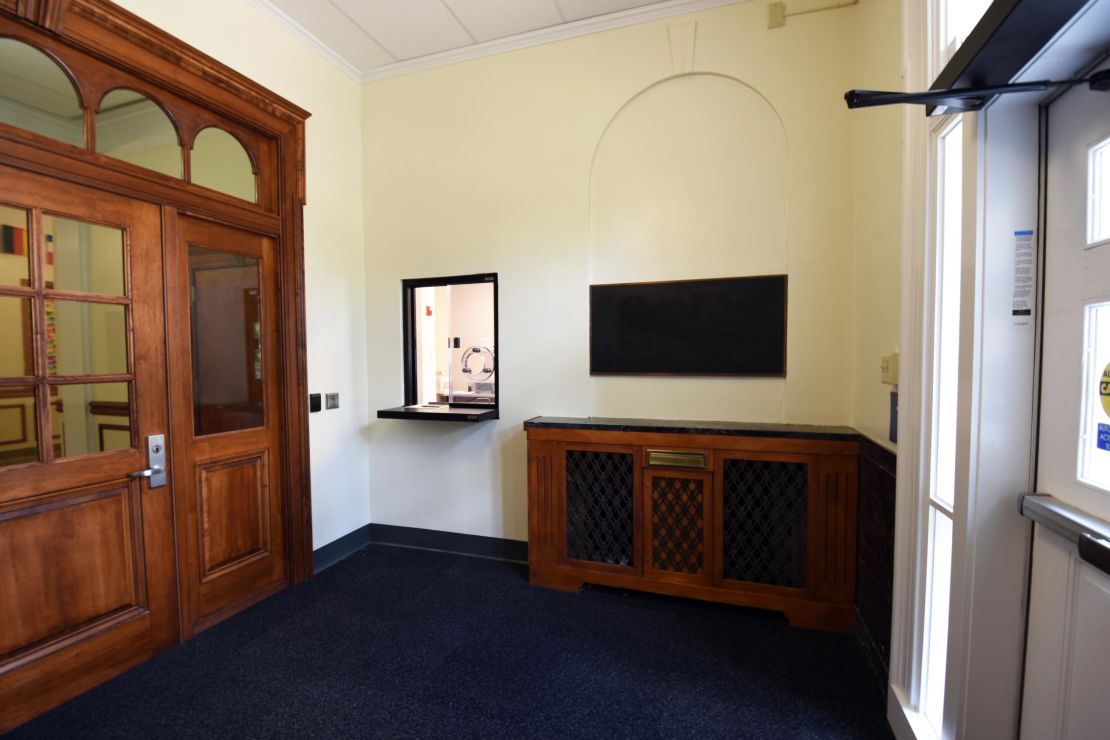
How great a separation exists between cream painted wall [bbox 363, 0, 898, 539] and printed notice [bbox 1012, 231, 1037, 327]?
93cm

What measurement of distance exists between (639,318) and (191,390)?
254 centimetres

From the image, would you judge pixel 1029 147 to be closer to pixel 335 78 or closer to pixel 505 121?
pixel 505 121

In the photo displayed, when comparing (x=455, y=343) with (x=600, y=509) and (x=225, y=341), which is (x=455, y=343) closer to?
(x=225, y=341)

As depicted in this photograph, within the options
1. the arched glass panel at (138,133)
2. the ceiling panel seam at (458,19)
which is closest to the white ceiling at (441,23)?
the ceiling panel seam at (458,19)

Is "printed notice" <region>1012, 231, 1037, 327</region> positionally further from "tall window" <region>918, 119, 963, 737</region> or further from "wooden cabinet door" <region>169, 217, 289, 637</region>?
"wooden cabinet door" <region>169, 217, 289, 637</region>

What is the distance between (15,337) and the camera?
1.81m

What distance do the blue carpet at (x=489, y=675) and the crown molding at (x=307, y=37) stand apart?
11.6 feet

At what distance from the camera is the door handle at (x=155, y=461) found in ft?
7.16

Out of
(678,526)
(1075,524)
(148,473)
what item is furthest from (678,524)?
(148,473)

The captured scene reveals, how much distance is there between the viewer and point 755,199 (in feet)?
8.68

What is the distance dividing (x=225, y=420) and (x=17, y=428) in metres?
0.81

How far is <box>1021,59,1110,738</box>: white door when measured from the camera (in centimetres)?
96

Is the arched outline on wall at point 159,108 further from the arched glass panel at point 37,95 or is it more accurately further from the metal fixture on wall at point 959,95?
the metal fixture on wall at point 959,95

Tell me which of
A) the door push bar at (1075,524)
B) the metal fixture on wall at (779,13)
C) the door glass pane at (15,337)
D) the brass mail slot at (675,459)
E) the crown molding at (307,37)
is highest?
the crown molding at (307,37)
